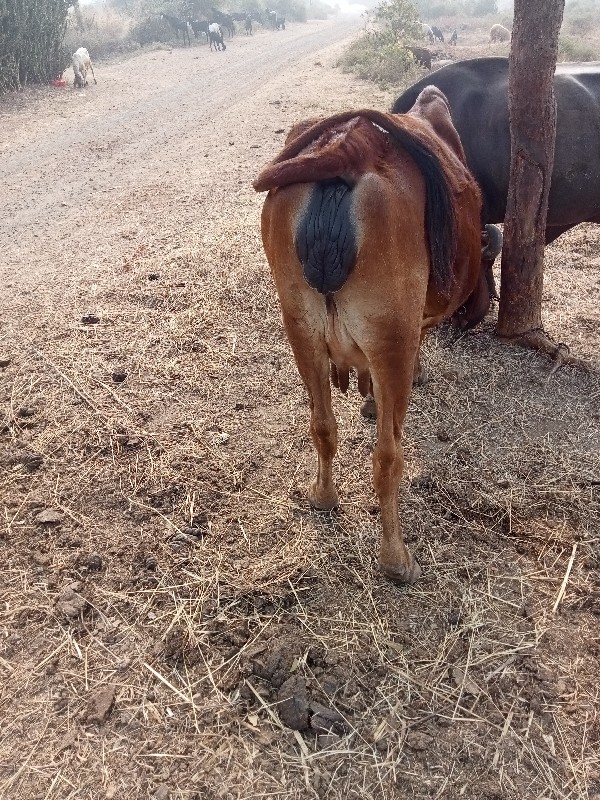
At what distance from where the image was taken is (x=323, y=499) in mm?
3082

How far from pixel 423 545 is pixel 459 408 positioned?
4.07 ft

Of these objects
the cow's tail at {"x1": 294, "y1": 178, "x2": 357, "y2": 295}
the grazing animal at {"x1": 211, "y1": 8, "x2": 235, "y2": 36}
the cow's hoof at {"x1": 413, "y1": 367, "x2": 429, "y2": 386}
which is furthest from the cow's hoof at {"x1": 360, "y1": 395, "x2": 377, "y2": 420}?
the grazing animal at {"x1": 211, "y1": 8, "x2": 235, "y2": 36}

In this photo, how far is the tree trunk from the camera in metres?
3.49

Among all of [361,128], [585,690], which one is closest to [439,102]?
[361,128]

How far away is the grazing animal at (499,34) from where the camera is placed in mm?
22812

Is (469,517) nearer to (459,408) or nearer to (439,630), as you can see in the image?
(439,630)

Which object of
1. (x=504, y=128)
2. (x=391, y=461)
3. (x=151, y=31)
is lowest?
(x=391, y=461)

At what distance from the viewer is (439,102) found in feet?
10.9

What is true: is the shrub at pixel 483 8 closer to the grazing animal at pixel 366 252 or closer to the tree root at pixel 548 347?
the tree root at pixel 548 347

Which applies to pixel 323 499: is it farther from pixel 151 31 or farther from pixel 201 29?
pixel 201 29

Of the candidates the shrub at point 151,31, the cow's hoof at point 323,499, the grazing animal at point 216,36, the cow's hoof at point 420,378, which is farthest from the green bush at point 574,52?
the cow's hoof at point 323,499

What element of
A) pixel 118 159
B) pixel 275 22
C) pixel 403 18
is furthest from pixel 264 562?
pixel 275 22

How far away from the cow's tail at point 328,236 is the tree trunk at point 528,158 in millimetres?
2223

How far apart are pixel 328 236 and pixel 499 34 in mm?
26585
